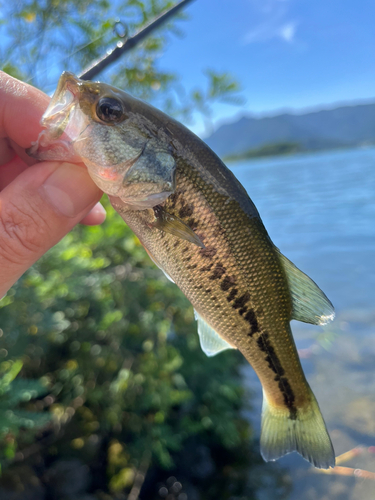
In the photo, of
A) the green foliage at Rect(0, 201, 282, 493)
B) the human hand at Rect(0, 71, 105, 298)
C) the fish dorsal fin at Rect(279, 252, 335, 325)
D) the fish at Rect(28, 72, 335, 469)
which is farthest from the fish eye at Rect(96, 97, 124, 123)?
the green foliage at Rect(0, 201, 282, 493)

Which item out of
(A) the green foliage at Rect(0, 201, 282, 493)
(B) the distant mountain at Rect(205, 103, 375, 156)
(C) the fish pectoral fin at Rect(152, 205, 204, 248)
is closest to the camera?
(C) the fish pectoral fin at Rect(152, 205, 204, 248)

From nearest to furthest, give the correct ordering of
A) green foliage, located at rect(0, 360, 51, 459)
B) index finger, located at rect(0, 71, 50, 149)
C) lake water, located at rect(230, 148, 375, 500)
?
index finger, located at rect(0, 71, 50, 149)
green foliage, located at rect(0, 360, 51, 459)
lake water, located at rect(230, 148, 375, 500)

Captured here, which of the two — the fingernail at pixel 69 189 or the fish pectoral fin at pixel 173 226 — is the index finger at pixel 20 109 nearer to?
the fingernail at pixel 69 189

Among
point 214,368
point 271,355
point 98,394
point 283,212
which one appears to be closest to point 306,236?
point 283,212

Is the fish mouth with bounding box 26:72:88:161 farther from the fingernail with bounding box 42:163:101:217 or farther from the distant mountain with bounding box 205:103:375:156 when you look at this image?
the distant mountain with bounding box 205:103:375:156

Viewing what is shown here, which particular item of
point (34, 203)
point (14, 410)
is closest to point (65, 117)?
point (34, 203)

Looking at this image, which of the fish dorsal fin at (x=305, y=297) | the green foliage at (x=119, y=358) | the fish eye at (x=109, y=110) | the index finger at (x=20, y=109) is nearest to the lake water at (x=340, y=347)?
the green foliage at (x=119, y=358)
